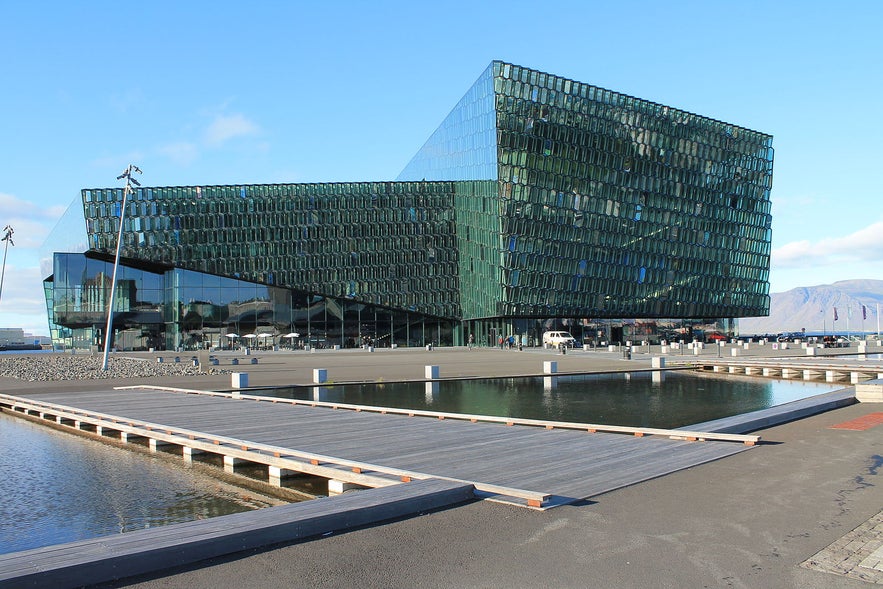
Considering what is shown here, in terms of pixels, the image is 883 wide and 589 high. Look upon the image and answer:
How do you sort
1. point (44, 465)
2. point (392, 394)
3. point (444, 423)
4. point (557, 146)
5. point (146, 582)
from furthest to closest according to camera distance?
1. point (557, 146)
2. point (392, 394)
3. point (444, 423)
4. point (44, 465)
5. point (146, 582)

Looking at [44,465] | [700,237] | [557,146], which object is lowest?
[44,465]

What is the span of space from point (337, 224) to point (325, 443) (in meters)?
67.8

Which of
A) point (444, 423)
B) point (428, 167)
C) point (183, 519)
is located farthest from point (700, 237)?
point (183, 519)

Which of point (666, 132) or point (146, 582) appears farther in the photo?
point (666, 132)

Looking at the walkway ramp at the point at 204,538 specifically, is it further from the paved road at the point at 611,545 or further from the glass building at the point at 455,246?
the glass building at the point at 455,246

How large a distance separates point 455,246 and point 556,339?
17.4m

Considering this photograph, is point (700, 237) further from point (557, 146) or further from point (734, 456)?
point (734, 456)

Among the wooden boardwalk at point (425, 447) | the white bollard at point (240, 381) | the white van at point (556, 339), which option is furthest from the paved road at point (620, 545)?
the white van at point (556, 339)

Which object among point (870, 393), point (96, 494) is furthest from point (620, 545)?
point (870, 393)

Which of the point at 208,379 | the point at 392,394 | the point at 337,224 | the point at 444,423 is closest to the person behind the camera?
the point at 444,423

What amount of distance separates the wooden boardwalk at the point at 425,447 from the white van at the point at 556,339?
51.7 meters

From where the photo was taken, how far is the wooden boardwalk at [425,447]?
10.5 metres

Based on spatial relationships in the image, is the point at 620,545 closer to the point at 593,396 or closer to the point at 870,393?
the point at 870,393

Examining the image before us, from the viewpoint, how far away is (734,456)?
12.2 metres
